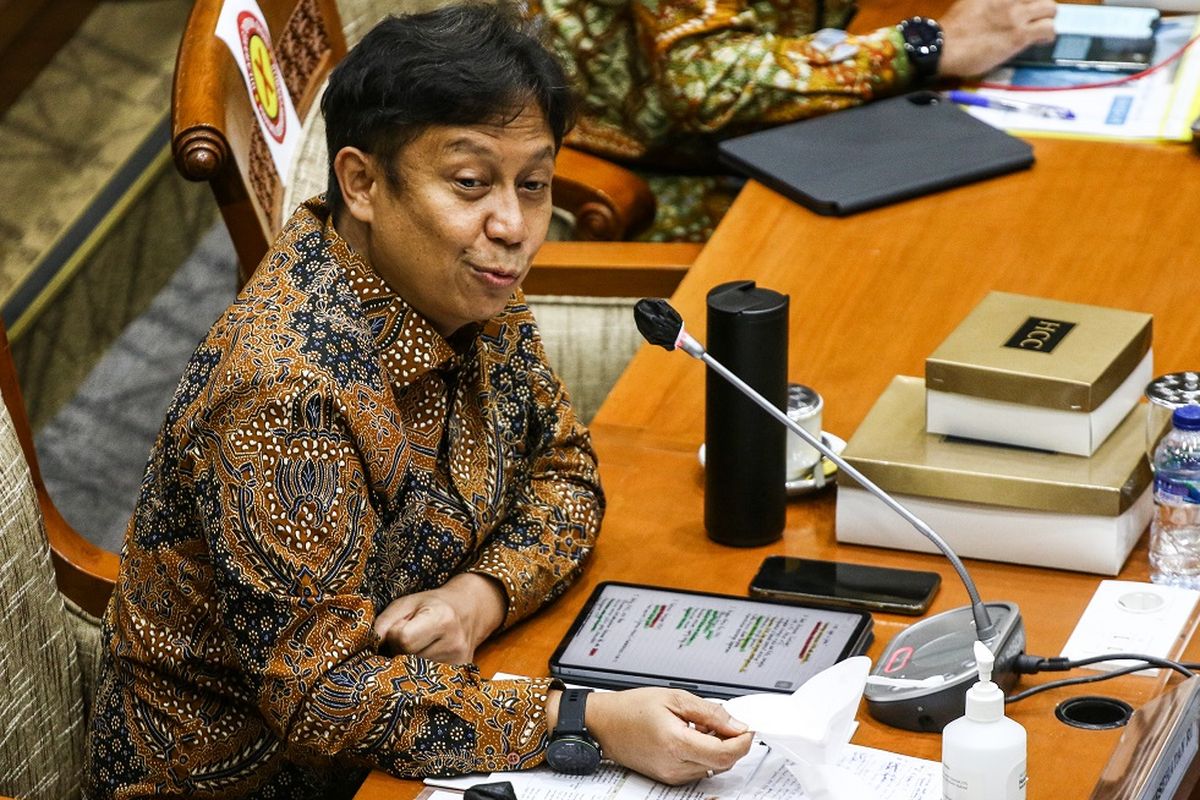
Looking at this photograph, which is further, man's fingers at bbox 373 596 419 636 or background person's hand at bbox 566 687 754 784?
man's fingers at bbox 373 596 419 636

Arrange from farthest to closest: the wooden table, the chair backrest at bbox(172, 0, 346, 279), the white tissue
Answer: the chair backrest at bbox(172, 0, 346, 279)
the wooden table
the white tissue

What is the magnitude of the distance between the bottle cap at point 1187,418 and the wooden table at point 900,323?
138 mm

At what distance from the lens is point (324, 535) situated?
4.64 ft

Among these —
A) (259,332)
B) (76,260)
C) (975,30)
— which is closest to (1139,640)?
(259,332)

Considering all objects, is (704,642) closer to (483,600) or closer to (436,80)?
(483,600)

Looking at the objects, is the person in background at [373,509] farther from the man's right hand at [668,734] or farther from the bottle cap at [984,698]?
the bottle cap at [984,698]

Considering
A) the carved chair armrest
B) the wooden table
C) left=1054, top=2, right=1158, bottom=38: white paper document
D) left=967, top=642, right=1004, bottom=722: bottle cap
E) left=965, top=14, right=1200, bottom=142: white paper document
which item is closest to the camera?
left=967, top=642, right=1004, bottom=722: bottle cap

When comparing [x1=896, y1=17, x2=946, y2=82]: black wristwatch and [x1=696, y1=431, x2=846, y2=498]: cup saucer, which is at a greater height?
[x1=896, y1=17, x2=946, y2=82]: black wristwatch

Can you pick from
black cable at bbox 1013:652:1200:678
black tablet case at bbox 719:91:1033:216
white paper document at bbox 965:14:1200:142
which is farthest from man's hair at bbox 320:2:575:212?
white paper document at bbox 965:14:1200:142

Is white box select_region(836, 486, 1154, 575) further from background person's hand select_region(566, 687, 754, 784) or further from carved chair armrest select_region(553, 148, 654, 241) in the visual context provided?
carved chair armrest select_region(553, 148, 654, 241)

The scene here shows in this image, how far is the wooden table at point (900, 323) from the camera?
157 cm

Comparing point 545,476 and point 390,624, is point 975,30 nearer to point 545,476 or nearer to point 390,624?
point 545,476

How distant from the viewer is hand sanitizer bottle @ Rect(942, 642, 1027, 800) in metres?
1.20

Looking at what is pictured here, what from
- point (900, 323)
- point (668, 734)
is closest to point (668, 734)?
point (668, 734)
